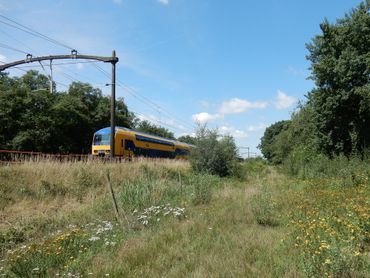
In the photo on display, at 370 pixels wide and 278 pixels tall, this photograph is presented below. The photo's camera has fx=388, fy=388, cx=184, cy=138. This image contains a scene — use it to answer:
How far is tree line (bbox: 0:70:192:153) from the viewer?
142ft

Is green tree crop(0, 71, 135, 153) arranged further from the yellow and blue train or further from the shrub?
the shrub

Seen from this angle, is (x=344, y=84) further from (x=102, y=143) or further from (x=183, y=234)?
(x=102, y=143)

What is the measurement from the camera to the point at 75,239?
825 centimetres

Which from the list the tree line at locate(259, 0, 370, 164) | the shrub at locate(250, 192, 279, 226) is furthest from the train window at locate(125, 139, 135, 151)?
the shrub at locate(250, 192, 279, 226)

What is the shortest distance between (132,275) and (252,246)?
7.64 ft

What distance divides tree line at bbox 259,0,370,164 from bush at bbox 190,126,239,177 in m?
5.81

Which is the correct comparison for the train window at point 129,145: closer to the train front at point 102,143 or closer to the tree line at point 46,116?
the train front at point 102,143

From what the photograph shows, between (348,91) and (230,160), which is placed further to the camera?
(230,160)

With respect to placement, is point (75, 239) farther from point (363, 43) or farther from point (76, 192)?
point (363, 43)

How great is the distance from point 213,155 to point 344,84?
9502mm

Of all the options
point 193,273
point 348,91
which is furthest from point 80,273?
point 348,91

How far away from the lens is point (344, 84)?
23.1m

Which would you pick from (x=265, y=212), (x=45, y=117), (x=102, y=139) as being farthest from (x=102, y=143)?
(x=265, y=212)

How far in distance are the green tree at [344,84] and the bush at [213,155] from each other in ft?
20.2
